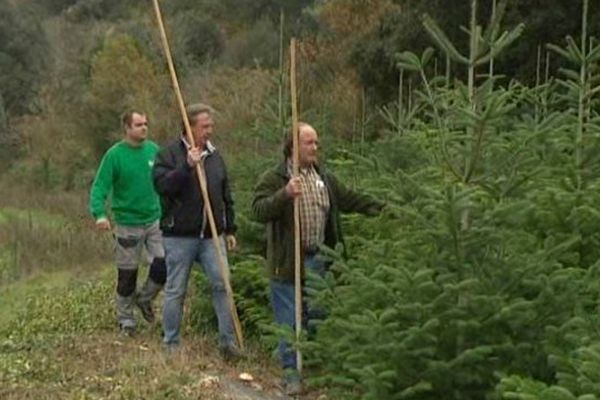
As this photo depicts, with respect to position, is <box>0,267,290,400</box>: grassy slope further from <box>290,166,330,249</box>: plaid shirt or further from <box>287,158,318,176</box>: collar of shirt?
<box>287,158,318,176</box>: collar of shirt

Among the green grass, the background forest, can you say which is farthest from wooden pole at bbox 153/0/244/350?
the green grass

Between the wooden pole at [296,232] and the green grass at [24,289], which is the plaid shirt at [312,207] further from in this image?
the green grass at [24,289]

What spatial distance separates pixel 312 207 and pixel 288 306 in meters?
0.75

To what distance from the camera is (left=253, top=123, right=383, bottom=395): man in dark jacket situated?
834 cm

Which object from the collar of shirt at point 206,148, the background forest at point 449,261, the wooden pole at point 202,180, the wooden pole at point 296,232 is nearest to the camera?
the background forest at point 449,261

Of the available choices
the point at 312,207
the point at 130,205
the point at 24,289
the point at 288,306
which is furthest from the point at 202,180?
the point at 24,289

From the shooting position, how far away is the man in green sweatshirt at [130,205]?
10.3 meters

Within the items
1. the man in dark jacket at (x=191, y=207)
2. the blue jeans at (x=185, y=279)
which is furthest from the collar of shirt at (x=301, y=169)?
the blue jeans at (x=185, y=279)

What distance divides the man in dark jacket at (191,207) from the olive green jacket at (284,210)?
24.3 inches

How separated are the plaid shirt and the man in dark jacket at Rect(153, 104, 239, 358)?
87cm

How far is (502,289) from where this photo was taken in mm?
6719

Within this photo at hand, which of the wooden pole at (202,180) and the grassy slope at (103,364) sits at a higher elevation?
the wooden pole at (202,180)

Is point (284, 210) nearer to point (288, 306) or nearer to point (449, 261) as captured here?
point (288, 306)

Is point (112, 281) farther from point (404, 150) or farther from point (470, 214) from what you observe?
point (470, 214)
